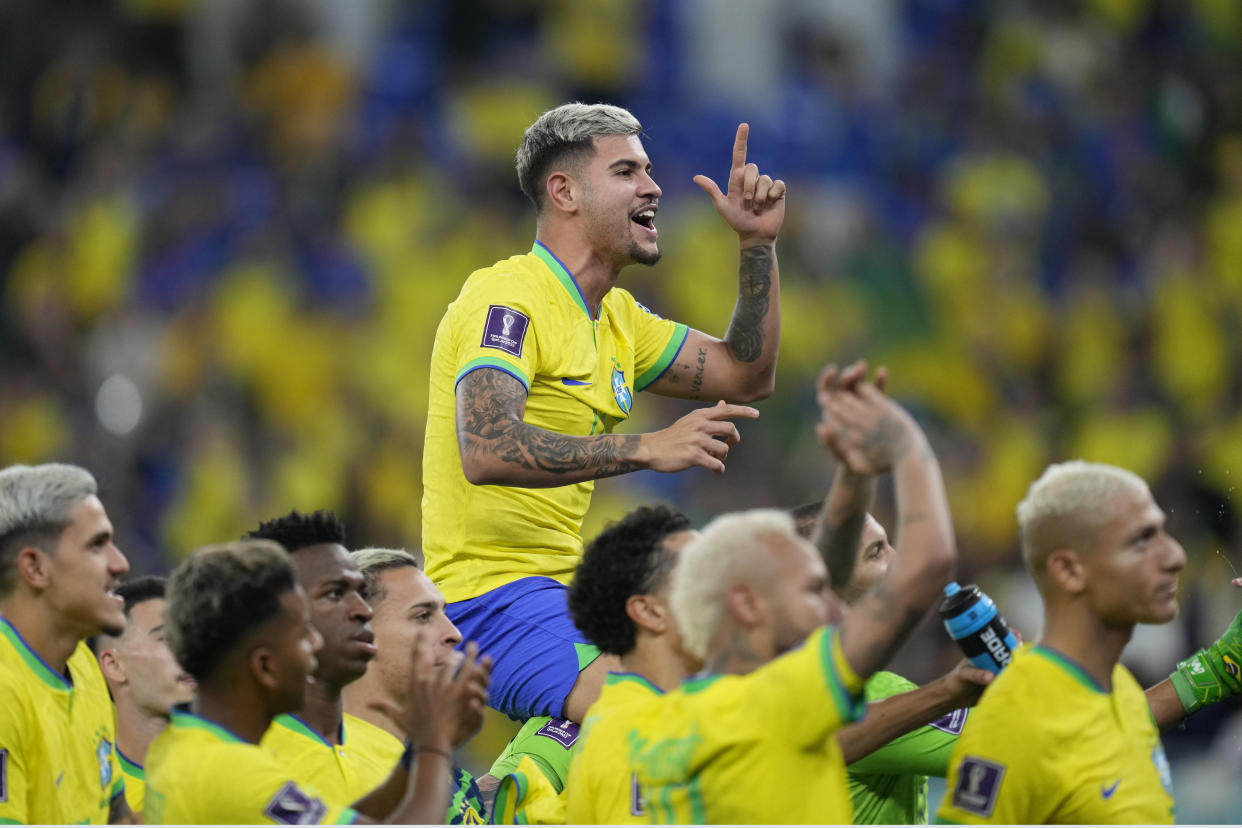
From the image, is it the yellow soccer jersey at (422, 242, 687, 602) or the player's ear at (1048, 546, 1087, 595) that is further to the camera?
the yellow soccer jersey at (422, 242, 687, 602)

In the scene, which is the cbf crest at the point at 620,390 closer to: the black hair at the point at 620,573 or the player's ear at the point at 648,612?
the black hair at the point at 620,573

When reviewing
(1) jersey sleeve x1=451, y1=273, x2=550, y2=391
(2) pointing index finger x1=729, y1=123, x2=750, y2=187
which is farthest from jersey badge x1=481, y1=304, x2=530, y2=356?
(2) pointing index finger x1=729, y1=123, x2=750, y2=187

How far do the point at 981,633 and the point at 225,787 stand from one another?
1.91m

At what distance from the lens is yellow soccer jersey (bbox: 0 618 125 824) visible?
13.2 ft

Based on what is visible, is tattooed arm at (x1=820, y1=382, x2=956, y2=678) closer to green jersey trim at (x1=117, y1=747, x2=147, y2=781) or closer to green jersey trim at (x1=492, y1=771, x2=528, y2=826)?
green jersey trim at (x1=492, y1=771, x2=528, y2=826)

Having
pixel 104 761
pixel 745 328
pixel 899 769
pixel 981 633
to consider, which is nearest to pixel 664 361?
pixel 745 328

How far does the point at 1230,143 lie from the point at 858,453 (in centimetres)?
938

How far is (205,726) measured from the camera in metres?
3.55

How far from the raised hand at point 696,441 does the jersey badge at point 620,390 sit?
85 cm

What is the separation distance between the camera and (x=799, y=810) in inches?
129

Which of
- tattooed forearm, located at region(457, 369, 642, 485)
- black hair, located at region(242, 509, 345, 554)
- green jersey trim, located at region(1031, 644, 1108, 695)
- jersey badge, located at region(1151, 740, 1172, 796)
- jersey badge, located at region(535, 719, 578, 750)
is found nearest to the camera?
green jersey trim, located at region(1031, 644, 1108, 695)

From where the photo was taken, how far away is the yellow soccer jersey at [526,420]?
16.8ft

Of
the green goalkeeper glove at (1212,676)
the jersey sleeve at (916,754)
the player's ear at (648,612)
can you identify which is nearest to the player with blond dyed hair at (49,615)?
the player's ear at (648,612)

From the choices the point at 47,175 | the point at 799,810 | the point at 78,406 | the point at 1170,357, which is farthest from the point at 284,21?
the point at 799,810
